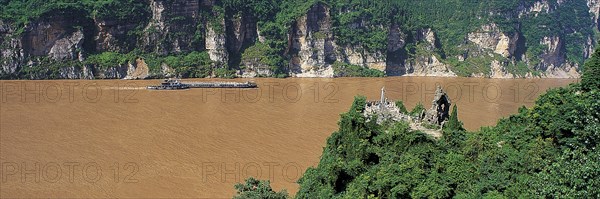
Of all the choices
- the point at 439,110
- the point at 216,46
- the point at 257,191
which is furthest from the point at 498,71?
the point at 257,191

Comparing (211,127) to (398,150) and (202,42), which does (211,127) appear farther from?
(202,42)

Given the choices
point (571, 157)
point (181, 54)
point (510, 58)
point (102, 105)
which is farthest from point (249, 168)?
point (510, 58)

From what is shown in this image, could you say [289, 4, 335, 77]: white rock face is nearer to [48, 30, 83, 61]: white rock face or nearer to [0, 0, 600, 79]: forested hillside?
[0, 0, 600, 79]: forested hillside

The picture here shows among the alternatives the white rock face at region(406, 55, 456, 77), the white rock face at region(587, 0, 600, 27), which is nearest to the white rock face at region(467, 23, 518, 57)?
the white rock face at region(406, 55, 456, 77)

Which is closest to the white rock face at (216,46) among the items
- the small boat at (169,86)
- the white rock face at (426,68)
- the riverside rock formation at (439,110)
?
the small boat at (169,86)

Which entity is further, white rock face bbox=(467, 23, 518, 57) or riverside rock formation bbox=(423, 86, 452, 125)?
white rock face bbox=(467, 23, 518, 57)

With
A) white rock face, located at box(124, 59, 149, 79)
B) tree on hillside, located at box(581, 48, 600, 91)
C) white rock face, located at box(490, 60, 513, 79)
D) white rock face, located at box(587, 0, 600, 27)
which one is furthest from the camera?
white rock face, located at box(587, 0, 600, 27)

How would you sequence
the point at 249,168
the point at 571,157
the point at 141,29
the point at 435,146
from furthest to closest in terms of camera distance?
the point at 141,29, the point at 249,168, the point at 435,146, the point at 571,157
